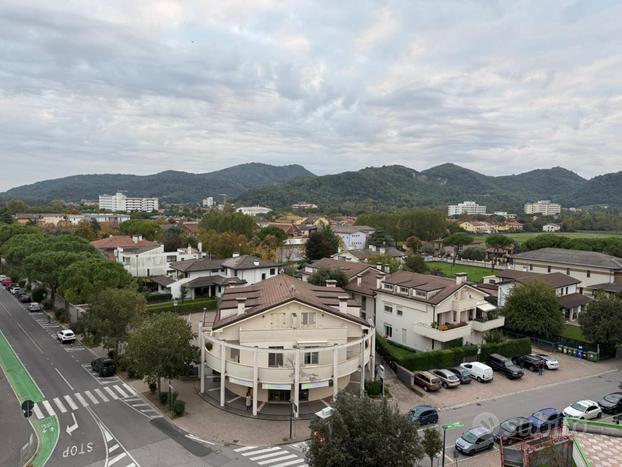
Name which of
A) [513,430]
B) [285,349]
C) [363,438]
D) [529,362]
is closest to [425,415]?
[513,430]

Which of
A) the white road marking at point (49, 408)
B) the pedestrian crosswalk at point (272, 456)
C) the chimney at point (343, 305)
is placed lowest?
the white road marking at point (49, 408)

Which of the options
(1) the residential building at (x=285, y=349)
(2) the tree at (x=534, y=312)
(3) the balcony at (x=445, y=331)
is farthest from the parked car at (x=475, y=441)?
(2) the tree at (x=534, y=312)

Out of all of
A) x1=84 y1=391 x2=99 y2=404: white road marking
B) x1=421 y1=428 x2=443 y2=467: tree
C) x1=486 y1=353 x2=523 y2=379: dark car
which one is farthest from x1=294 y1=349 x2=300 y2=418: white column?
x1=486 y1=353 x2=523 y2=379: dark car

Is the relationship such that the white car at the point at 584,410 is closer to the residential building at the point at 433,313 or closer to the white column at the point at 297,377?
the residential building at the point at 433,313

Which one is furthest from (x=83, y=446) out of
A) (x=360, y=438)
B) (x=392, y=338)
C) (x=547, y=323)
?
(x=547, y=323)

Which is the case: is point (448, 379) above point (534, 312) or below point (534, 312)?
below

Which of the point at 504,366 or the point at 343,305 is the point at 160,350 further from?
the point at 504,366
